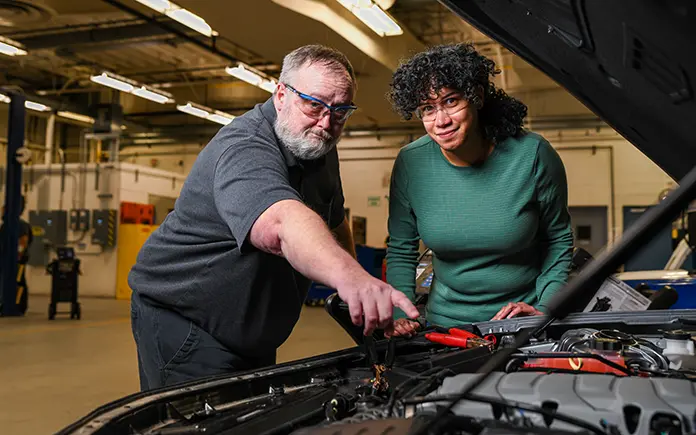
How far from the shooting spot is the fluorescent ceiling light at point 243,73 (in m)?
9.68

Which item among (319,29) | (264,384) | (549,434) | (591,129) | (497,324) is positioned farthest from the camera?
(591,129)

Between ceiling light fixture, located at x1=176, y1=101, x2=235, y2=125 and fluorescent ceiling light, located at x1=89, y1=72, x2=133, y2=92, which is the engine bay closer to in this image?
fluorescent ceiling light, located at x1=89, y1=72, x2=133, y2=92

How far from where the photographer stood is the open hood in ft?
3.23

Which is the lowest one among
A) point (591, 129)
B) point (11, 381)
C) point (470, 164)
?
point (11, 381)

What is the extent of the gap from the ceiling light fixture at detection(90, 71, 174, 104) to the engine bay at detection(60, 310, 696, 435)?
9.91 meters

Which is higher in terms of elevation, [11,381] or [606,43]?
[606,43]

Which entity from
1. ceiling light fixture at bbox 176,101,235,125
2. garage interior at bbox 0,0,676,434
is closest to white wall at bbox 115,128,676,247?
garage interior at bbox 0,0,676,434

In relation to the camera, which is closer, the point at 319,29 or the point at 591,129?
the point at 319,29

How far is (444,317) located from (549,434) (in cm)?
125

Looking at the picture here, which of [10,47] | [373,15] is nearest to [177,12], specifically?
[373,15]

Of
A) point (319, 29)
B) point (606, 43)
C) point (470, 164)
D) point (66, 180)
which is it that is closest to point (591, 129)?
point (319, 29)

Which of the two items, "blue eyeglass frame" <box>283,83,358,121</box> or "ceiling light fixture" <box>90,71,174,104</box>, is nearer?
"blue eyeglass frame" <box>283,83,358,121</box>

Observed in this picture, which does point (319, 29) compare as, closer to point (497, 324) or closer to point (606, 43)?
point (497, 324)

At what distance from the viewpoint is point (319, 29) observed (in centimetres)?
797
